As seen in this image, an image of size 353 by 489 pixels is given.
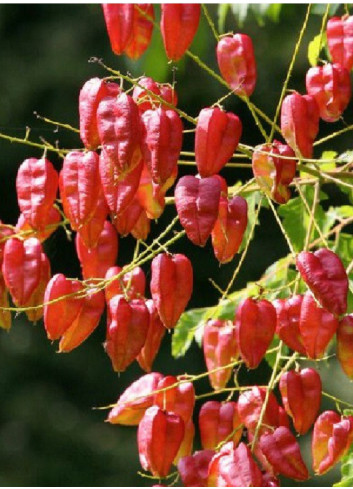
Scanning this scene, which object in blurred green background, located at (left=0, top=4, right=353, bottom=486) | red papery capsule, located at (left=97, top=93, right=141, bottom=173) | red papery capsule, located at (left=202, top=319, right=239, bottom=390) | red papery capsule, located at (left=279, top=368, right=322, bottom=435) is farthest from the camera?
blurred green background, located at (left=0, top=4, right=353, bottom=486)

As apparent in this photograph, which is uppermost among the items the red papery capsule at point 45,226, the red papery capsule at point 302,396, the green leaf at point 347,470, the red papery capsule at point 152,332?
the red papery capsule at point 45,226

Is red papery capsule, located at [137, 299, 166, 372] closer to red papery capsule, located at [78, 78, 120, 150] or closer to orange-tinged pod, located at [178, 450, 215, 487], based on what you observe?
Answer: orange-tinged pod, located at [178, 450, 215, 487]

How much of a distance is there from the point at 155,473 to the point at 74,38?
3.81 metres

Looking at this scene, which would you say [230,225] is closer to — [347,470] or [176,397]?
[176,397]

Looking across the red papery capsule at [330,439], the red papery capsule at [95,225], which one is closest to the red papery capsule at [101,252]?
the red papery capsule at [95,225]

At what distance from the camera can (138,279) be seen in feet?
5.61

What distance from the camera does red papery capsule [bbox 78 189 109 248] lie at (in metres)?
1.54

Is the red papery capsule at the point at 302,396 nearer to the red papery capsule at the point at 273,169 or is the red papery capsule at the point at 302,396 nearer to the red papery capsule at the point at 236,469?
the red papery capsule at the point at 236,469

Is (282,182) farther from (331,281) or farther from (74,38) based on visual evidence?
(74,38)

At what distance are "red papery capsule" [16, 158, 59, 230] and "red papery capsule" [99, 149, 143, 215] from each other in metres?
0.14

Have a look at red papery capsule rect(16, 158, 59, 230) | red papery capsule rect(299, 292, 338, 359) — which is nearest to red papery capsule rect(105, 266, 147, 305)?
red papery capsule rect(16, 158, 59, 230)

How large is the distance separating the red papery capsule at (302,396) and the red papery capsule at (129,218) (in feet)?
0.93

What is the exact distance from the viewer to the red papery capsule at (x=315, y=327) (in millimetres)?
1524

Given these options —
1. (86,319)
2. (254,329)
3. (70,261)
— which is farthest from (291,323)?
(70,261)
